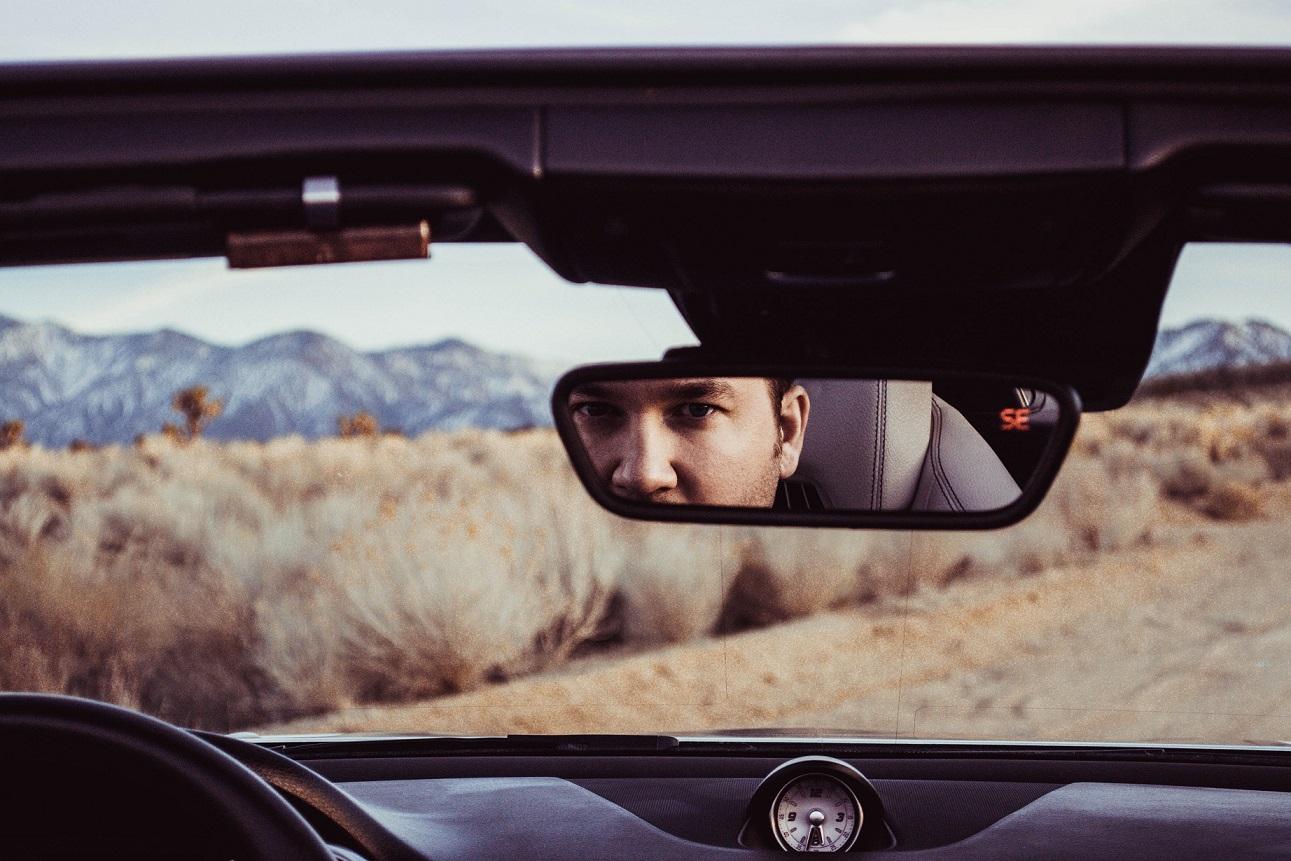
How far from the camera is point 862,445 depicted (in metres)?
2.77

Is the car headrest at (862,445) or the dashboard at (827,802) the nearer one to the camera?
the car headrest at (862,445)

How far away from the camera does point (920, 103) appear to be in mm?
1544

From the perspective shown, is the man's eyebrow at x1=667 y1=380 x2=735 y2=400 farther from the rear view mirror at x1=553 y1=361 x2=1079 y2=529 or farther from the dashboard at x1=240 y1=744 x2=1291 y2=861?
the dashboard at x1=240 y1=744 x2=1291 y2=861

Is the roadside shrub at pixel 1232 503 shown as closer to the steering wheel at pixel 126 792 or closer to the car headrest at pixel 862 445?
the car headrest at pixel 862 445

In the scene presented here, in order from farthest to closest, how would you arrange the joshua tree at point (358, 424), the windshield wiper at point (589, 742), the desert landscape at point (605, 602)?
1. the joshua tree at point (358, 424)
2. the desert landscape at point (605, 602)
3. the windshield wiper at point (589, 742)

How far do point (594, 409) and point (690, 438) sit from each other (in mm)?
207

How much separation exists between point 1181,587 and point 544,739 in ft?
45.7

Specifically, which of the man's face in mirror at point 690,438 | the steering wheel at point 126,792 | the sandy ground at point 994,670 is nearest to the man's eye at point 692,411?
the man's face in mirror at point 690,438

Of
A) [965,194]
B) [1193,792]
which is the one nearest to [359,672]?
[1193,792]

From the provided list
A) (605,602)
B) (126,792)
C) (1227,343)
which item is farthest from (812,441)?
(1227,343)

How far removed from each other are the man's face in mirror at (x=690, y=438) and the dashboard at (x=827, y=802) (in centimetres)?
84

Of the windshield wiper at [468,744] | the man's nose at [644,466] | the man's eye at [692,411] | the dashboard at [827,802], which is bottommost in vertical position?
the dashboard at [827,802]

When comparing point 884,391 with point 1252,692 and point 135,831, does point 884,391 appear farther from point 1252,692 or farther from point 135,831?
point 1252,692

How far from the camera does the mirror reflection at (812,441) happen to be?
9.03 ft
